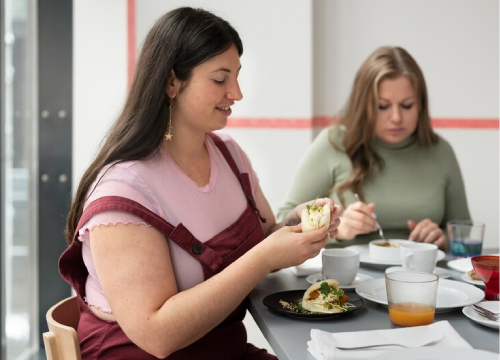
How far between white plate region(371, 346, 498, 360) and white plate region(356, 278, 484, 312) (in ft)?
0.99

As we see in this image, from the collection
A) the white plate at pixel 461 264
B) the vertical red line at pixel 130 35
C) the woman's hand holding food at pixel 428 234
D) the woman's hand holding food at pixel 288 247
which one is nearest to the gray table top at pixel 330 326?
the woman's hand holding food at pixel 288 247

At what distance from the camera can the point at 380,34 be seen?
3646mm

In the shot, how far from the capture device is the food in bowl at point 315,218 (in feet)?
4.79

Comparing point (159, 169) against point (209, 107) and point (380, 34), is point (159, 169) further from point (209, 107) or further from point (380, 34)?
point (380, 34)

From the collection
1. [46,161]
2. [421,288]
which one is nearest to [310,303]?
[421,288]

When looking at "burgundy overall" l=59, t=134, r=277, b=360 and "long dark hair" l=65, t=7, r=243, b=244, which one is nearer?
"burgundy overall" l=59, t=134, r=277, b=360

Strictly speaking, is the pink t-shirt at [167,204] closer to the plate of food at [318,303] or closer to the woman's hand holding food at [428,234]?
the plate of food at [318,303]

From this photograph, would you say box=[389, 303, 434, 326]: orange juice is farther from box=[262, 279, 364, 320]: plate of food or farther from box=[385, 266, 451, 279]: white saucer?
box=[385, 266, 451, 279]: white saucer

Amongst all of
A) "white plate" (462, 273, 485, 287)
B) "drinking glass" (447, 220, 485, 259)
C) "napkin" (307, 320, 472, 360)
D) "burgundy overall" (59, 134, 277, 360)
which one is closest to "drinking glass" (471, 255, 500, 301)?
"white plate" (462, 273, 485, 287)

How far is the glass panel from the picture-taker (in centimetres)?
307

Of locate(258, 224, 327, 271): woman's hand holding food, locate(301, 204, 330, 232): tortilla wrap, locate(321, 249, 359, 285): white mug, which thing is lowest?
locate(321, 249, 359, 285): white mug

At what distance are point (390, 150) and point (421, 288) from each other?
139 cm

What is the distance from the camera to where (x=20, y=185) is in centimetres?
327

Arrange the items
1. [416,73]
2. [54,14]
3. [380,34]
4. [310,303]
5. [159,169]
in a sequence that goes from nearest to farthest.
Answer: [310,303] → [159,169] → [416,73] → [54,14] → [380,34]
